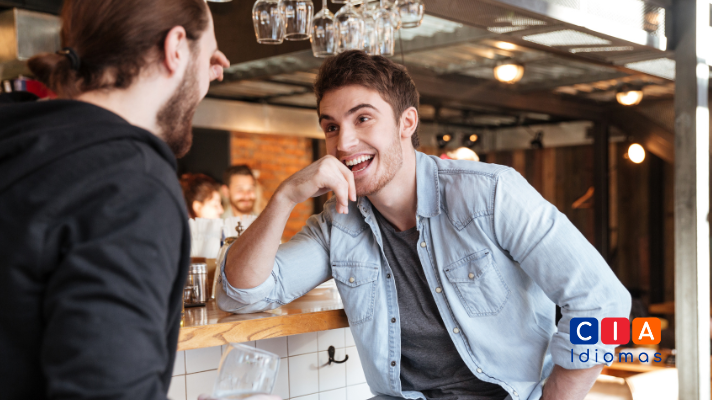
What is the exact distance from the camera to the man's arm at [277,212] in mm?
1553

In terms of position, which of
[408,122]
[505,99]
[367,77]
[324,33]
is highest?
[505,99]

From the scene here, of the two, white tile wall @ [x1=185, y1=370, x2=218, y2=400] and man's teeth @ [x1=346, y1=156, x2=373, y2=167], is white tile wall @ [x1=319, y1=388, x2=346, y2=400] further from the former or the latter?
man's teeth @ [x1=346, y1=156, x2=373, y2=167]

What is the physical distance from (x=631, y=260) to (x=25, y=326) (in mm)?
9961

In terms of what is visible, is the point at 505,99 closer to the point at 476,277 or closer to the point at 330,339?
the point at 330,339

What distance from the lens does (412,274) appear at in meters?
1.79

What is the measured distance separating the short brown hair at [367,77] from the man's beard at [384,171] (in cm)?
12

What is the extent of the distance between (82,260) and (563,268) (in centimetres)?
115

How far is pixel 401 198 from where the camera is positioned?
1821 millimetres

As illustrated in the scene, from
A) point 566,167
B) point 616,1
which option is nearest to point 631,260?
point 566,167

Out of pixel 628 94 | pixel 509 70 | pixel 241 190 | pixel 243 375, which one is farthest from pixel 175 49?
pixel 628 94

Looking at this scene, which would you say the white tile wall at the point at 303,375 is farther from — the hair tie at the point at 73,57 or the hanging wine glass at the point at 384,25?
the hair tie at the point at 73,57

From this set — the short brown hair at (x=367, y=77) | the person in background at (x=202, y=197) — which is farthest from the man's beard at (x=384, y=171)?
the person in background at (x=202, y=197)

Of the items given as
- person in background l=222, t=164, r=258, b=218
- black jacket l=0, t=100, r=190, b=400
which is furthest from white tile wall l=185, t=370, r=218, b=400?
person in background l=222, t=164, r=258, b=218

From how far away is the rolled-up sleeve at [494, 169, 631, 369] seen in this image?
4.99ft
